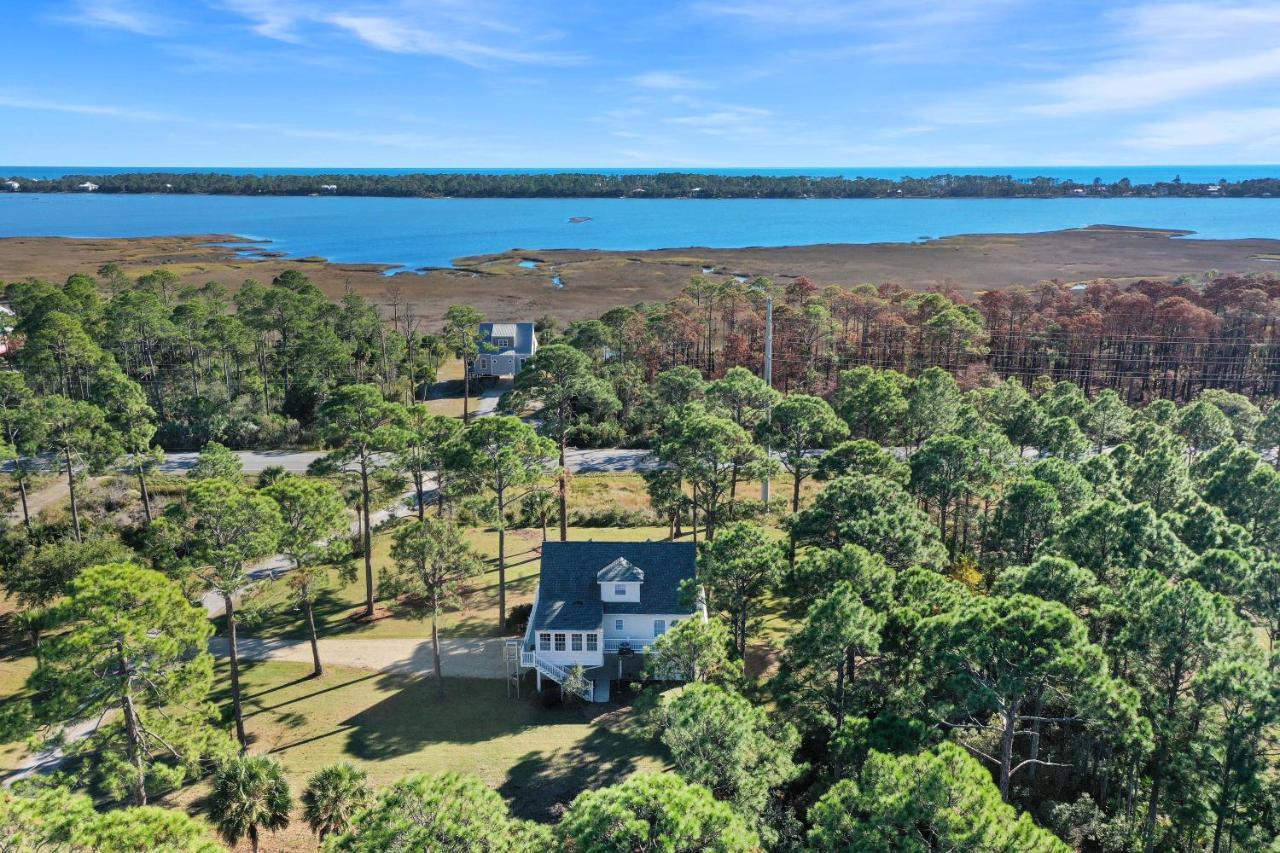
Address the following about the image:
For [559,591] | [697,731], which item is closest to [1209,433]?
[559,591]

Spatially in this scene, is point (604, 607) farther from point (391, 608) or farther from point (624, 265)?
point (624, 265)

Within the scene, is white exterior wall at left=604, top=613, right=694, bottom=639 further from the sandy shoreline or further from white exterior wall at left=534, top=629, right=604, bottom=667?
the sandy shoreline

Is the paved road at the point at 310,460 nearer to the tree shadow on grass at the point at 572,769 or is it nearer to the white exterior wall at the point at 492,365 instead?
the white exterior wall at the point at 492,365

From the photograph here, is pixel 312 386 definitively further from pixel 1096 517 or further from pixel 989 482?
pixel 1096 517

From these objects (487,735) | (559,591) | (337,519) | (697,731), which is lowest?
(487,735)

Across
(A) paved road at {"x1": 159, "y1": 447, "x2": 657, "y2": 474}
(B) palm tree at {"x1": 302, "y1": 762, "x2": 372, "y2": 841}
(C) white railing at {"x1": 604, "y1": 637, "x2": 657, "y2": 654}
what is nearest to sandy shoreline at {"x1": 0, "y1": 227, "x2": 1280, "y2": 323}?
(A) paved road at {"x1": 159, "y1": 447, "x2": 657, "y2": 474}

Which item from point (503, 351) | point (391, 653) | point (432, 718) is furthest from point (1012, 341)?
point (432, 718)
